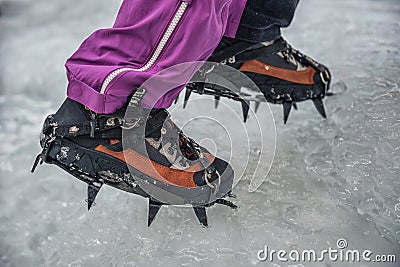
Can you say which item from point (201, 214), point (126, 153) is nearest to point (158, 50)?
point (126, 153)

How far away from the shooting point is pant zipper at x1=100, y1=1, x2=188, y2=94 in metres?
0.71

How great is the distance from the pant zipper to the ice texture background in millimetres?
287

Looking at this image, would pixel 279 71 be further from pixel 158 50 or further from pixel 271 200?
pixel 158 50

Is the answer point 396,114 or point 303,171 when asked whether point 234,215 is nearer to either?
point 303,171

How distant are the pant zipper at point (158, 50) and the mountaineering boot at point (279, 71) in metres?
0.19

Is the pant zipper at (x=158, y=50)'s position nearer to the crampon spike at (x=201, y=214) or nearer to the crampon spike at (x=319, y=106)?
the crampon spike at (x=201, y=214)

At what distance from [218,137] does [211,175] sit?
0.33m

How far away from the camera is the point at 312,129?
1.13 meters

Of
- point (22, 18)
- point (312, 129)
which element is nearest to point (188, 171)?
point (312, 129)

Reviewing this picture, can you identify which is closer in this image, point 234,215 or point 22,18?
point 234,215

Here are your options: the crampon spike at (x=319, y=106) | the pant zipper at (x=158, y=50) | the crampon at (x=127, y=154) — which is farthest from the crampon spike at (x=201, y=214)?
the crampon spike at (x=319, y=106)

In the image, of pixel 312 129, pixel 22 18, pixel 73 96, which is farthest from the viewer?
pixel 22 18

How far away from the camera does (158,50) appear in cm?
74

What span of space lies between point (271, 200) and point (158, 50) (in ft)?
1.13
